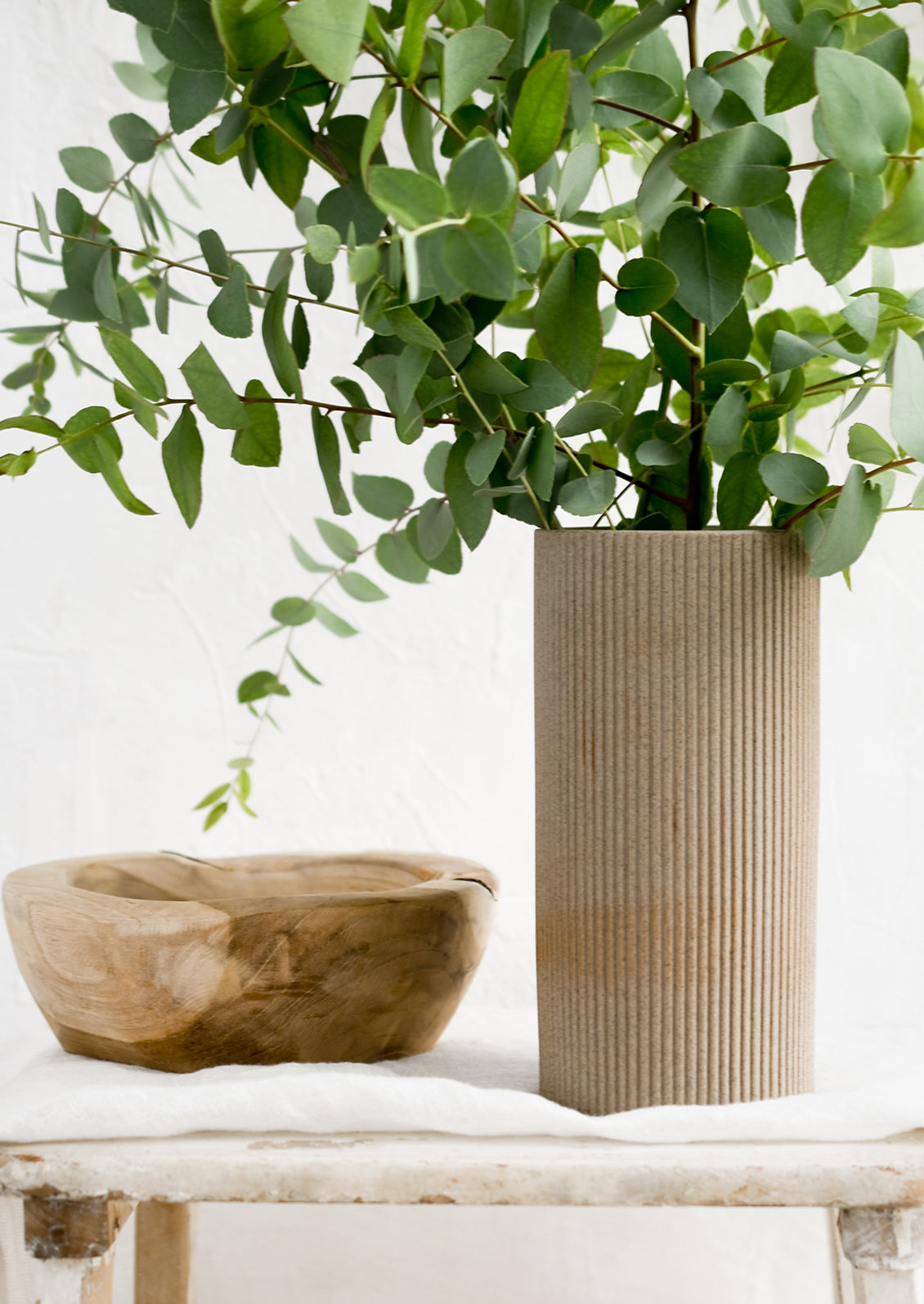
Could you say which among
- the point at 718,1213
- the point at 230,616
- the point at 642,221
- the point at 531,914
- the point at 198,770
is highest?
the point at 642,221

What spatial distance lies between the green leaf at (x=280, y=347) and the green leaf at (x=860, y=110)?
0.58ft

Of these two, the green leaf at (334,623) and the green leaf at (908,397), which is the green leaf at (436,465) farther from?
the green leaf at (908,397)

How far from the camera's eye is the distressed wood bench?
1.23ft

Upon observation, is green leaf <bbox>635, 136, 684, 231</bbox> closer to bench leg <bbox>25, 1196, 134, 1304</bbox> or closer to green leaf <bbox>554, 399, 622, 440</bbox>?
green leaf <bbox>554, 399, 622, 440</bbox>

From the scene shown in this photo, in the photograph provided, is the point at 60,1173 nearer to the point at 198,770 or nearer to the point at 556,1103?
the point at 556,1103

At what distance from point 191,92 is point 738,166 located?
0.57 ft

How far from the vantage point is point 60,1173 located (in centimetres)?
39

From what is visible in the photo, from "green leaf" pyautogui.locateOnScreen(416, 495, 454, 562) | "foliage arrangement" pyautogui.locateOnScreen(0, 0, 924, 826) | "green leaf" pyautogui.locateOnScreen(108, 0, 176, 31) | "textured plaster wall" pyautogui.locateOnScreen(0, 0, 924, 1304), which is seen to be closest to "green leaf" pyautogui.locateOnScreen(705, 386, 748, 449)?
"foliage arrangement" pyautogui.locateOnScreen(0, 0, 924, 826)

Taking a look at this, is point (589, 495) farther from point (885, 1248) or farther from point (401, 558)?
point (885, 1248)

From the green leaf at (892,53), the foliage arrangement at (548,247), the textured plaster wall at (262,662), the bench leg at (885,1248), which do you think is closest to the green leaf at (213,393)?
the foliage arrangement at (548,247)

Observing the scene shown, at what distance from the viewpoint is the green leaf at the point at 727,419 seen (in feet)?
1.31

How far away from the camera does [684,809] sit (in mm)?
403

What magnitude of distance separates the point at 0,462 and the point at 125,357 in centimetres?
6

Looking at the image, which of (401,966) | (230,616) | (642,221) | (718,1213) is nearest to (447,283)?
(642,221)
